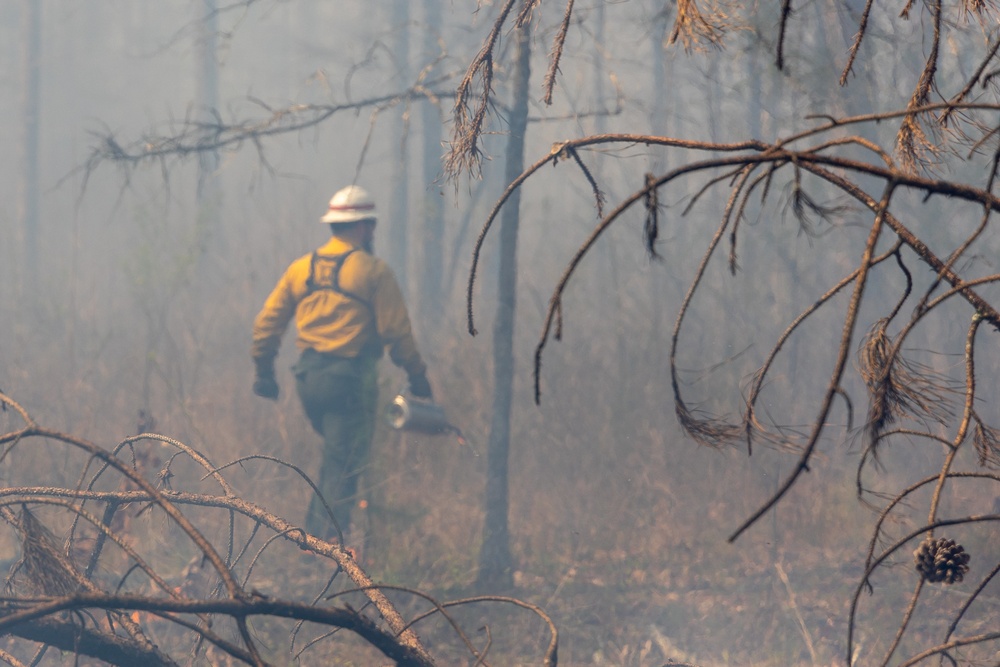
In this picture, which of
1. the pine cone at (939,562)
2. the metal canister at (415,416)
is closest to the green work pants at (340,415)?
the metal canister at (415,416)

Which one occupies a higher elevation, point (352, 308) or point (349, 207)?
point (349, 207)

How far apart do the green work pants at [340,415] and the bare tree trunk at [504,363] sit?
92cm

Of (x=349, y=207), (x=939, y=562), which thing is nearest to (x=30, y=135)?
(x=349, y=207)

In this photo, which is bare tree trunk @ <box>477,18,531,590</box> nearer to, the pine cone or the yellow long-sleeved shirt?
the yellow long-sleeved shirt

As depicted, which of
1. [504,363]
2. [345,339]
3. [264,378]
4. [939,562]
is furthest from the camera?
[264,378]

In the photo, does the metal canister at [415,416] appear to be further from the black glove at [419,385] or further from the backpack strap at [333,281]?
the backpack strap at [333,281]

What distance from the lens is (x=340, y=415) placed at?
5.71m

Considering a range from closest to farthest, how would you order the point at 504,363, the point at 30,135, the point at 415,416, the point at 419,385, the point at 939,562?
the point at 939,562 < the point at 504,363 < the point at 415,416 < the point at 419,385 < the point at 30,135

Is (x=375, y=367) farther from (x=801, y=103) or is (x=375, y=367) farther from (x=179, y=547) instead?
(x=801, y=103)

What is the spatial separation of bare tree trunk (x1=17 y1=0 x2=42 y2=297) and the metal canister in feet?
35.5

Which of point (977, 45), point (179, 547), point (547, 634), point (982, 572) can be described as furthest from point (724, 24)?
point (977, 45)

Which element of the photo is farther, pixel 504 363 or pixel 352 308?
pixel 352 308

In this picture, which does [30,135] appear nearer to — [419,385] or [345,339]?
[345,339]

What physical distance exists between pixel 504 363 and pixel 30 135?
13.6m
